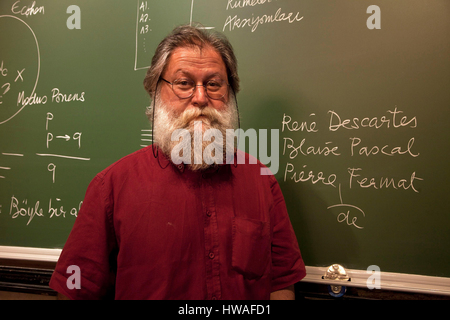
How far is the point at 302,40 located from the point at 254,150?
0.59 metres

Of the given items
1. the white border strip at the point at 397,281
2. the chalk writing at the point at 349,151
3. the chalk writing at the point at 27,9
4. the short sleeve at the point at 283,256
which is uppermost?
the chalk writing at the point at 27,9

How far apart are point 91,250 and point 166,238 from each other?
264 mm

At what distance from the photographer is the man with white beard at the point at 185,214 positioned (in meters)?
0.85

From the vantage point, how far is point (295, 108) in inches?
46.6

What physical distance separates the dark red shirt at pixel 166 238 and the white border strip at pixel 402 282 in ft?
1.50

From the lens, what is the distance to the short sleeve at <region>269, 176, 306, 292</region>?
1009mm

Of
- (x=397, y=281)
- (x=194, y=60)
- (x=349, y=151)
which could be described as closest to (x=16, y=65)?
(x=194, y=60)

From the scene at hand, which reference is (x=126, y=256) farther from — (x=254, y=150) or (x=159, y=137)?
(x=254, y=150)

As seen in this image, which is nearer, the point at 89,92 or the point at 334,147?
the point at 334,147

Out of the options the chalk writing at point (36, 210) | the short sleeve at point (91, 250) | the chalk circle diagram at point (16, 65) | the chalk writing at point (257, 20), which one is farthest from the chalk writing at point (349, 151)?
the chalk circle diagram at point (16, 65)

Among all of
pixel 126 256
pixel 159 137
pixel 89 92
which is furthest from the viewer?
pixel 89 92

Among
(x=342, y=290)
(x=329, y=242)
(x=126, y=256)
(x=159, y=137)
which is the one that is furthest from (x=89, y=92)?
(x=342, y=290)

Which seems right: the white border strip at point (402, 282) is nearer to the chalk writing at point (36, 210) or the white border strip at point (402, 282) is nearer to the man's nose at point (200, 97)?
the man's nose at point (200, 97)

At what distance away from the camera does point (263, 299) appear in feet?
3.04
